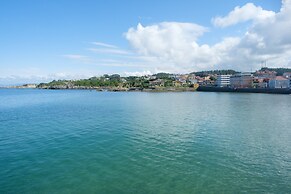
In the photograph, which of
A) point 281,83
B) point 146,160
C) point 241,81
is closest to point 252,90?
point 281,83

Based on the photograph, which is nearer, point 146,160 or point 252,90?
point 146,160

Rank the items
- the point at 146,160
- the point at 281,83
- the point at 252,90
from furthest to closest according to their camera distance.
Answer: the point at 281,83, the point at 252,90, the point at 146,160

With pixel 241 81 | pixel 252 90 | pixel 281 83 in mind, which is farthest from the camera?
pixel 241 81

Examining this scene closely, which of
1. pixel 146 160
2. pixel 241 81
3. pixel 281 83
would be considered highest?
pixel 241 81

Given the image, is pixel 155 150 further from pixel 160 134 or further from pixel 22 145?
pixel 22 145

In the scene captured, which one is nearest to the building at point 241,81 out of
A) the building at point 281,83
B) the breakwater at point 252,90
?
the building at point 281,83

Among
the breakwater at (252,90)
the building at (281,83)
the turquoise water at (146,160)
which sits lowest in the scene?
the turquoise water at (146,160)

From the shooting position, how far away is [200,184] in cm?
1062

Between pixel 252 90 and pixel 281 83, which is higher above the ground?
pixel 281 83

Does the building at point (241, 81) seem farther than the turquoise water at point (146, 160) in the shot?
Yes

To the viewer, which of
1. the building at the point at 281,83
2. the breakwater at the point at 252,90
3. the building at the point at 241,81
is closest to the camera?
the breakwater at the point at 252,90

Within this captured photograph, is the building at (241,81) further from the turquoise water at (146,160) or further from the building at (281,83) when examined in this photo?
the turquoise water at (146,160)

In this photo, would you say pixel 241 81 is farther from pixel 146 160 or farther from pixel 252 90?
pixel 146 160

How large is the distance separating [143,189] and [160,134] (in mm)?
10198
